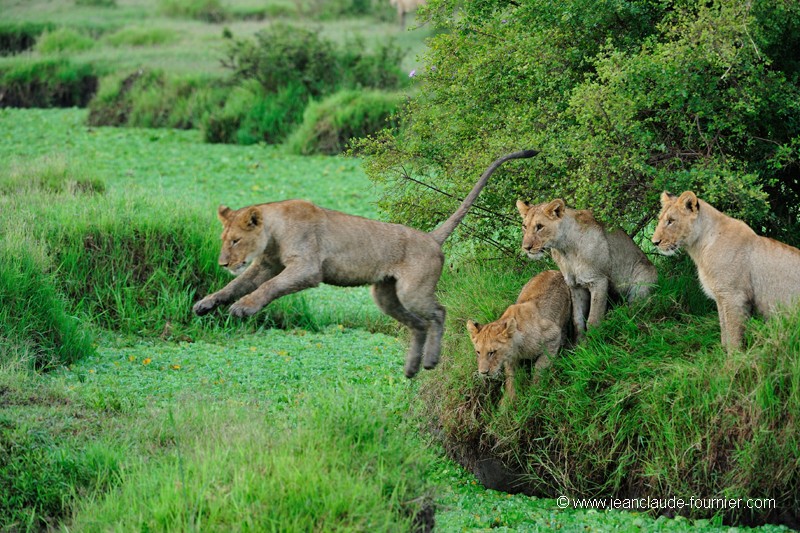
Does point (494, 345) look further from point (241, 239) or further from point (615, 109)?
point (241, 239)

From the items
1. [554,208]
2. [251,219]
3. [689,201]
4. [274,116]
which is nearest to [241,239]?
[251,219]

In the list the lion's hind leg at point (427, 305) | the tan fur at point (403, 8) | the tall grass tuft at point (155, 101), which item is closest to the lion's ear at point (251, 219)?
the lion's hind leg at point (427, 305)

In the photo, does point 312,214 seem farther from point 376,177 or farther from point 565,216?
point 376,177

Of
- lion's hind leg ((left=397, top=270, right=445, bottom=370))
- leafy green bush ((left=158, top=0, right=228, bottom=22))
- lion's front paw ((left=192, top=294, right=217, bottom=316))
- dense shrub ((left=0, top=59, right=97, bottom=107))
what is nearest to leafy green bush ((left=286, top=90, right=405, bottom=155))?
dense shrub ((left=0, top=59, right=97, bottom=107))

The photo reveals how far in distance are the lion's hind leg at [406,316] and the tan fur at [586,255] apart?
1.05m

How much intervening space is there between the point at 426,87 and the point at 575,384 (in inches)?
150

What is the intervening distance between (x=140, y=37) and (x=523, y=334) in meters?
24.8

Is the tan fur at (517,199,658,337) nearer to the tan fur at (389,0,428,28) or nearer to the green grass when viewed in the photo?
the green grass

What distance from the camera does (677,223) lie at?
738 centimetres

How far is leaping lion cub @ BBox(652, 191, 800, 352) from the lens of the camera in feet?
24.1

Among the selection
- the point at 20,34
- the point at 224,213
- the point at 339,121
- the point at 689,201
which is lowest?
the point at 20,34

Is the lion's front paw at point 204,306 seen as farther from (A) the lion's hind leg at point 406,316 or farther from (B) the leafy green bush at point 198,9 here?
(B) the leafy green bush at point 198,9

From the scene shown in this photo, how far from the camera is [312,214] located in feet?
21.8

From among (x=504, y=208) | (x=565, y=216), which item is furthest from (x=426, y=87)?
(x=565, y=216)
